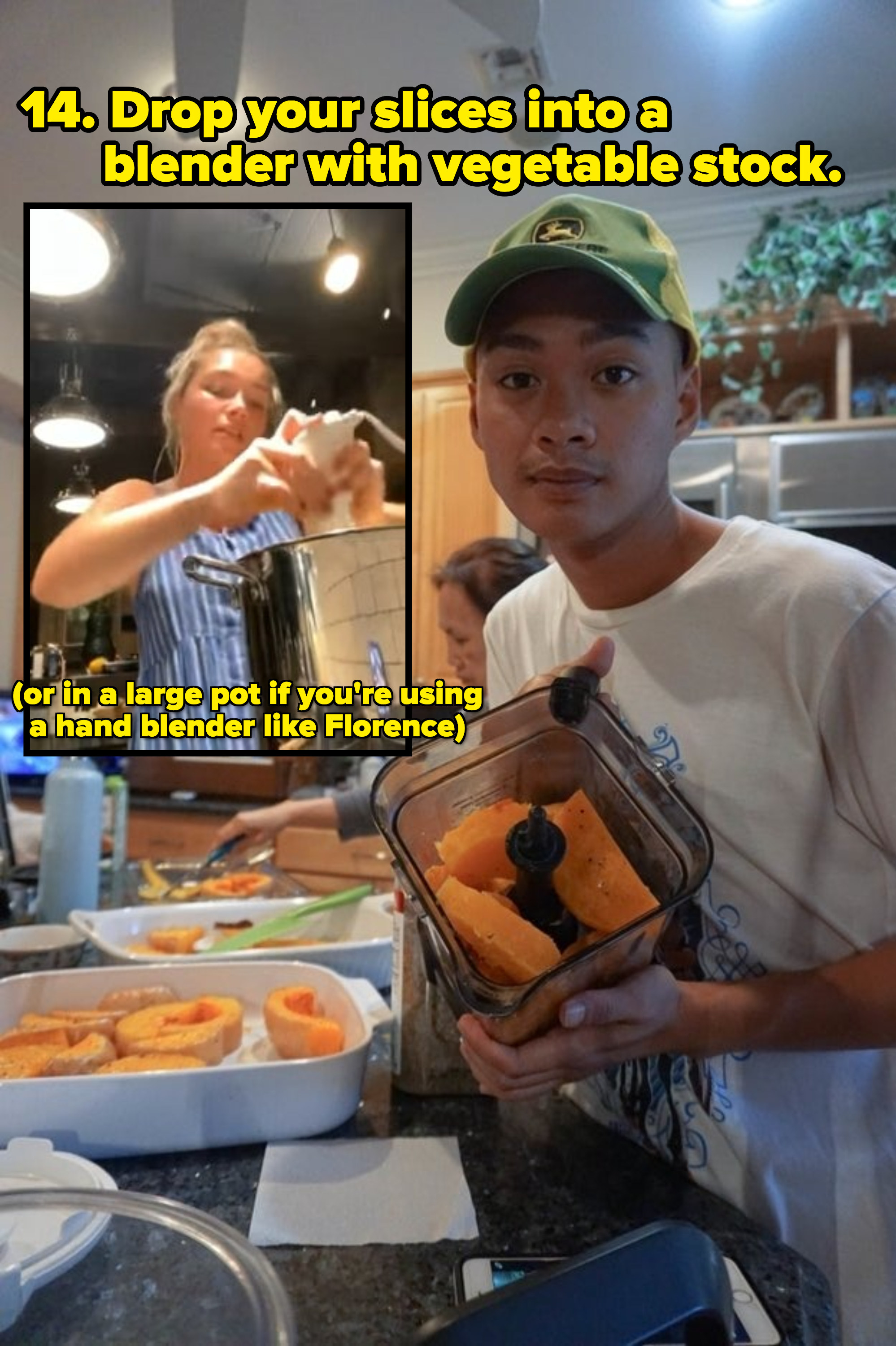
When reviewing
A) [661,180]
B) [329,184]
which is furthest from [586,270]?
[661,180]

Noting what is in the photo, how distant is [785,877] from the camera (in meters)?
0.46

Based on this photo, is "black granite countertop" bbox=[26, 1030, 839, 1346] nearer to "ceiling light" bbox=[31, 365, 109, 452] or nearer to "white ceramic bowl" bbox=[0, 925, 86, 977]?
"white ceramic bowl" bbox=[0, 925, 86, 977]

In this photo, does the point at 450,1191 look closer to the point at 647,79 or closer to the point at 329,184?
the point at 329,184

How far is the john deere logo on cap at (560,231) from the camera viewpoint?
458 millimetres

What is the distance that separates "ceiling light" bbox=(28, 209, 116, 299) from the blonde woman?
4.0 inches

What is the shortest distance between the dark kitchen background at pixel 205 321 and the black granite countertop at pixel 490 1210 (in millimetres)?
398

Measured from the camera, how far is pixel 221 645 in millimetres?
678

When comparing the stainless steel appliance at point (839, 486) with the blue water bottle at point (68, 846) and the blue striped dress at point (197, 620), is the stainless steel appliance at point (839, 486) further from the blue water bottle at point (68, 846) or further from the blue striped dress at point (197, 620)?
the blue water bottle at point (68, 846)

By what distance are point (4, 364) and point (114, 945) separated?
0.49 metres

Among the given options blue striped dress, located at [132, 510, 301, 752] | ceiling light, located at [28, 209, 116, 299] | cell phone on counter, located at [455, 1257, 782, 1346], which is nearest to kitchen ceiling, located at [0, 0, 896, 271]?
ceiling light, located at [28, 209, 116, 299]

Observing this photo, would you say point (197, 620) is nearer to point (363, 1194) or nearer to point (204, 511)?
point (204, 511)

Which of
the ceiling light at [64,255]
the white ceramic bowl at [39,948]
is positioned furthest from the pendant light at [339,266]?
the white ceramic bowl at [39,948]

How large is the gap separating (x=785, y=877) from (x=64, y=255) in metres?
0.70

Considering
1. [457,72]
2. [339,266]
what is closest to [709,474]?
[457,72]
